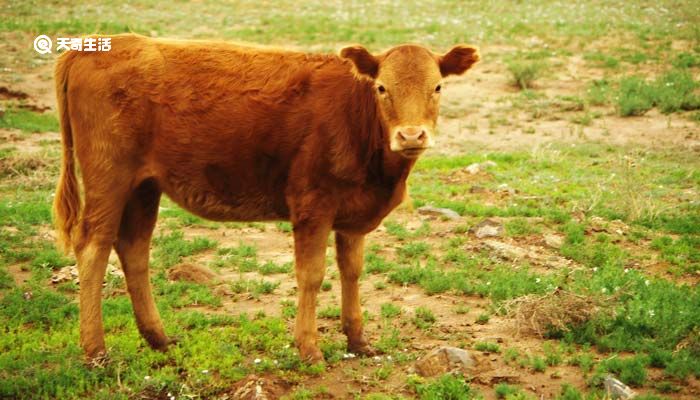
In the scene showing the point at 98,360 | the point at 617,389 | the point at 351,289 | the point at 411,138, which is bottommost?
the point at 98,360

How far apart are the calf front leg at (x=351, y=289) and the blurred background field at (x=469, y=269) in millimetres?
217

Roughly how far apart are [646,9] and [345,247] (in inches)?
1047

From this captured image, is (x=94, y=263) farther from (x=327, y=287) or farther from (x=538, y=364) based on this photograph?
(x=538, y=364)

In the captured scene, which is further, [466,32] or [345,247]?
[466,32]

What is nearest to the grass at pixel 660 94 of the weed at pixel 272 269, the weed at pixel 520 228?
the weed at pixel 520 228

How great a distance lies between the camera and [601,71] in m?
21.2

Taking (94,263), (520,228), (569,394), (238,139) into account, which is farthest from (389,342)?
(520,228)

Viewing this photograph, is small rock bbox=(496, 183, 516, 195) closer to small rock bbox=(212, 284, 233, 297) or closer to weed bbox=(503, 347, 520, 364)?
small rock bbox=(212, 284, 233, 297)

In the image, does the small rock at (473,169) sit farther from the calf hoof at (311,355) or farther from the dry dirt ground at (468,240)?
the calf hoof at (311,355)

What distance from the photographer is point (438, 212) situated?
12031mm

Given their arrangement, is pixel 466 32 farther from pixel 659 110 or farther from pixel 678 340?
pixel 678 340

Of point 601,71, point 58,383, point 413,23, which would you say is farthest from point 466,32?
point 58,383

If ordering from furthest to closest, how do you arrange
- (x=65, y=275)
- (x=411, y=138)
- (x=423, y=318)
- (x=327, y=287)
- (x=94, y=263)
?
(x=327, y=287) < (x=65, y=275) < (x=423, y=318) < (x=94, y=263) < (x=411, y=138)

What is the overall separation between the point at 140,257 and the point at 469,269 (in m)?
4.26
